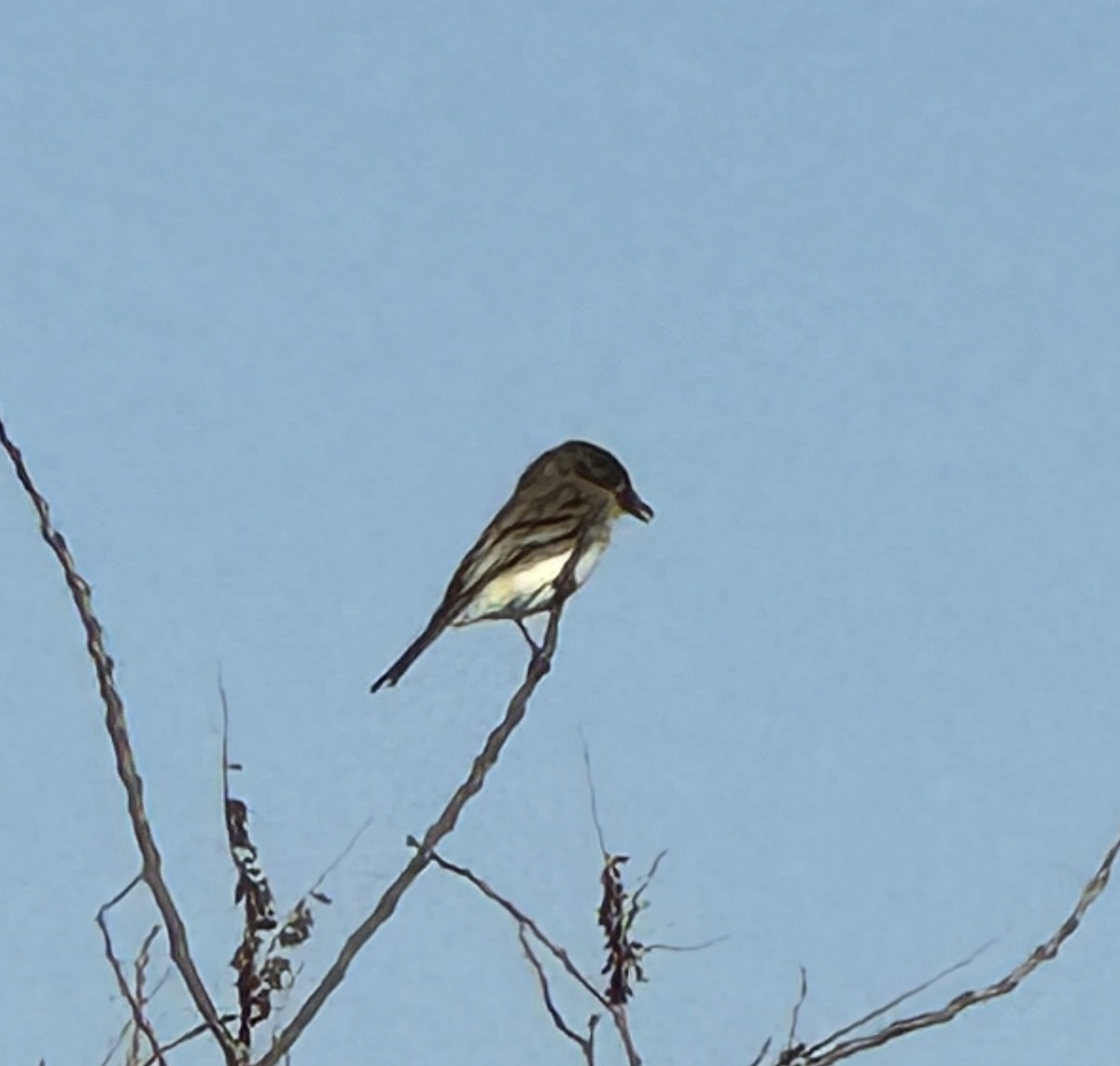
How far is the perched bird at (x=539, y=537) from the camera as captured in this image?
777 centimetres

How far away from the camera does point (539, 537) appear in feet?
26.7

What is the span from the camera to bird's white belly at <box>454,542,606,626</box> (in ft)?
25.5

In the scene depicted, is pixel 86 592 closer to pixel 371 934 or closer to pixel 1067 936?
pixel 371 934

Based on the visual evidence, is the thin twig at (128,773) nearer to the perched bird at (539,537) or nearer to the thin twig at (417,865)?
the thin twig at (417,865)

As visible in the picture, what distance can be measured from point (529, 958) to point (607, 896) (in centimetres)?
29

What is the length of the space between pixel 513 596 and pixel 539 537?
1.36ft

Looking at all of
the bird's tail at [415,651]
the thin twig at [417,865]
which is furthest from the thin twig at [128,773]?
the bird's tail at [415,651]

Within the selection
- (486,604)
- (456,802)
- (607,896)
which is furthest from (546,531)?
(456,802)

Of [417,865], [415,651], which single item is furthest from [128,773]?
[415,651]

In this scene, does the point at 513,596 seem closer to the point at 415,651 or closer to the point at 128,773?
the point at 415,651

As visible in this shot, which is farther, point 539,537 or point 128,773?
point 539,537

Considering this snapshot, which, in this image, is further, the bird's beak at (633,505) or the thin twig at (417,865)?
the bird's beak at (633,505)

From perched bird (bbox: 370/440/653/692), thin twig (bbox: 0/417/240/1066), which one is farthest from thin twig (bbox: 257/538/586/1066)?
perched bird (bbox: 370/440/653/692)

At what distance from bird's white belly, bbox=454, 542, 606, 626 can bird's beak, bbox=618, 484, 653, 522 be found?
40 cm
